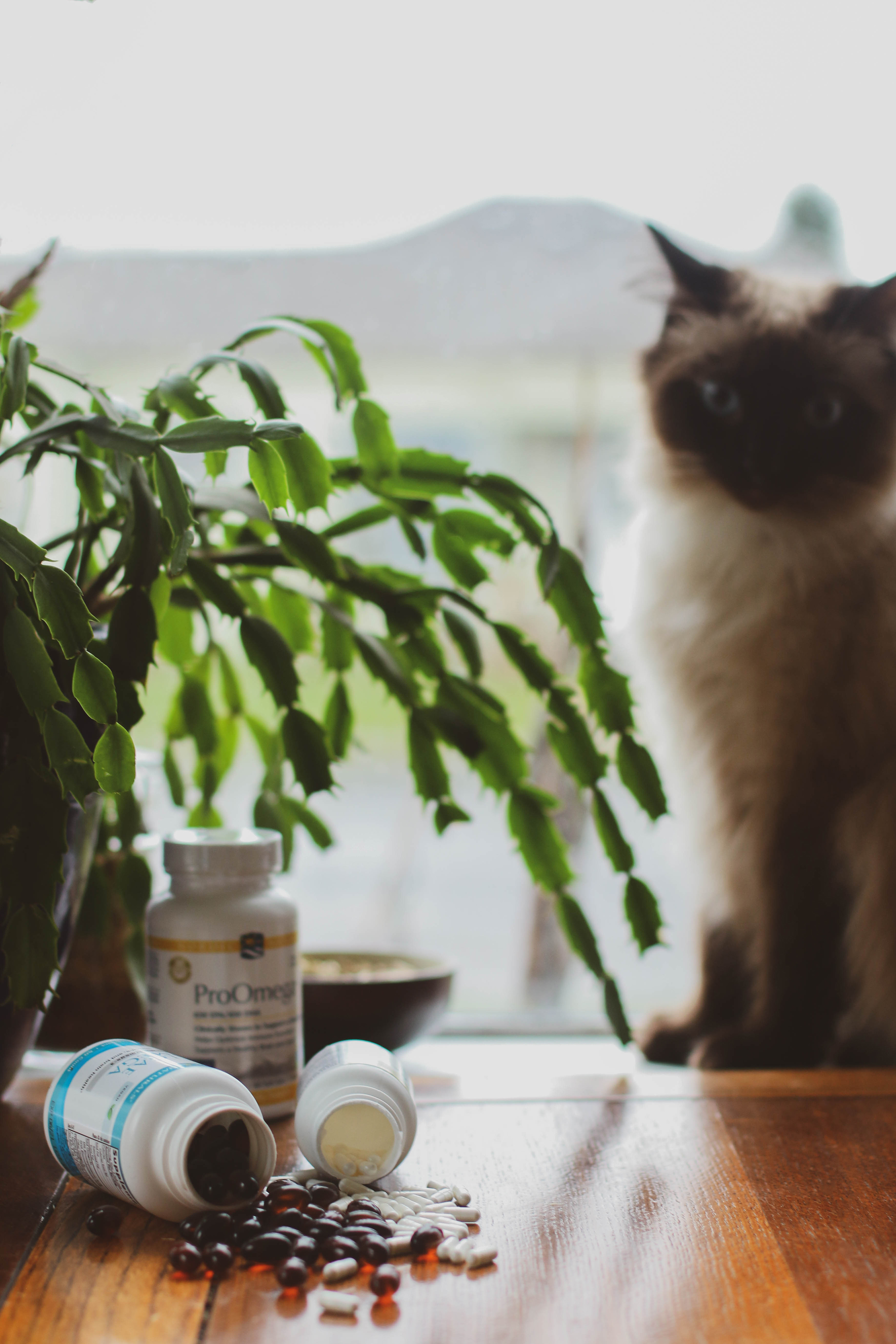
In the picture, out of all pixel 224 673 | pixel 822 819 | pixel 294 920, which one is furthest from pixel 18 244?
pixel 822 819

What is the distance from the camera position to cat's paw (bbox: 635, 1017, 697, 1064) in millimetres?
1033

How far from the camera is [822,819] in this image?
100 cm

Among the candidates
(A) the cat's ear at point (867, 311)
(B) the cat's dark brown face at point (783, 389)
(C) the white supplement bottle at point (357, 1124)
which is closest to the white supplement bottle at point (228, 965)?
(C) the white supplement bottle at point (357, 1124)

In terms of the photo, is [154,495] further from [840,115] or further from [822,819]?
[840,115]

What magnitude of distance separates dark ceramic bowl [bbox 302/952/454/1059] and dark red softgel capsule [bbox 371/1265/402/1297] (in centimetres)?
36

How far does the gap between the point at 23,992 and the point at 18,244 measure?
906mm

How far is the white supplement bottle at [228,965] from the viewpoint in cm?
75

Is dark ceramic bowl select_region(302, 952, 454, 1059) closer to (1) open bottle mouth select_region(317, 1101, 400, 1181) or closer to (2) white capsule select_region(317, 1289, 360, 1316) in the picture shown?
(1) open bottle mouth select_region(317, 1101, 400, 1181)

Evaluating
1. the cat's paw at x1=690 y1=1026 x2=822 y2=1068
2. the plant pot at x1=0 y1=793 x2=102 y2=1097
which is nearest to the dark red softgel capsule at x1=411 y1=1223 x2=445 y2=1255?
the plant pot at x1=0 y1=793 x2=102 y2=1097

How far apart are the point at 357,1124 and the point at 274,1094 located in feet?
0.43

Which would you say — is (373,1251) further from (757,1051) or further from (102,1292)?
(757,1051)

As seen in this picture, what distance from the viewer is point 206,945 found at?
2.44 ft

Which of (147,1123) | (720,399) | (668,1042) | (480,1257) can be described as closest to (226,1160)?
(147,1123)

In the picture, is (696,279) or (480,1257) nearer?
(480,1257)
